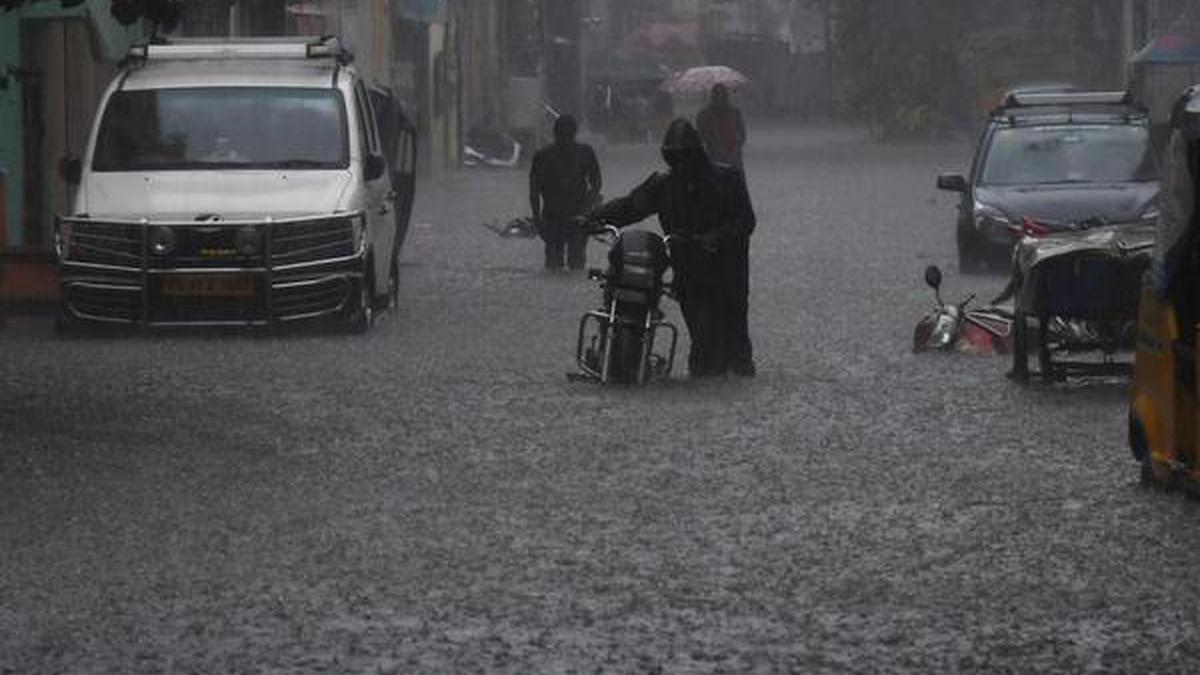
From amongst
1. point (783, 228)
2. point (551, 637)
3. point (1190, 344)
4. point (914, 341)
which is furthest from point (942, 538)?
point (783, 228)

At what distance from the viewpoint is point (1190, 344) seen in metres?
13.1

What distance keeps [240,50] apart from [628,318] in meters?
7.00

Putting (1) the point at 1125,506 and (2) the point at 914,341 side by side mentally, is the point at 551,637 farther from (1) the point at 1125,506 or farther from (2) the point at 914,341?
(2) the point at 914,341

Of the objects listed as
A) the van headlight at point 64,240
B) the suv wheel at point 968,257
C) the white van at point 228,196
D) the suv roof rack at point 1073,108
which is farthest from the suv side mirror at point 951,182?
the van headlight at point 64,240

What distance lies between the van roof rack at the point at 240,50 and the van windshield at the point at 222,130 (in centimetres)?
76

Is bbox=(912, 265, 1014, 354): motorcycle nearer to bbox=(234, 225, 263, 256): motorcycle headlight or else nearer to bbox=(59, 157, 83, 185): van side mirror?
bbox=(234, 225, 263, 256): motorcycle headlight

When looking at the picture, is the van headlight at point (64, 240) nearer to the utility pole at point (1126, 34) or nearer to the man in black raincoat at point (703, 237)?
the man in black raincoat at point (703, 237)

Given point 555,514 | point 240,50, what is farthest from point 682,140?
point 555,514

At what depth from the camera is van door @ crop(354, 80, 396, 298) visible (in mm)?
23812

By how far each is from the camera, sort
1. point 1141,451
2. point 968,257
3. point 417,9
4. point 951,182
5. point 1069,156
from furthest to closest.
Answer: point 417,9 < point 1069,156 < point 968,257 < point 951,182 < point 1141,451

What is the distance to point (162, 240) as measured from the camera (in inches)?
880

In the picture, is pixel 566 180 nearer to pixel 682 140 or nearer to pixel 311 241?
pixel 311 241

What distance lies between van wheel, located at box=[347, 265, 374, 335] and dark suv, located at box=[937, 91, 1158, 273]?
6.96m

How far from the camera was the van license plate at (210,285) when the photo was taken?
2244 centimetres
